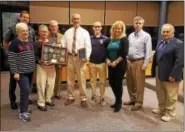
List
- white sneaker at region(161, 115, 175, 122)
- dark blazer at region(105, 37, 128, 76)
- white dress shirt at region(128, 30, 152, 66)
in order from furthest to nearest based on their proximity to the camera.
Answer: white dress shirt at region(128, 30, 152, 66) < dark blazer at region(105, 37, 128, 76) < white sneaker at region(161, 115, 175, 122)

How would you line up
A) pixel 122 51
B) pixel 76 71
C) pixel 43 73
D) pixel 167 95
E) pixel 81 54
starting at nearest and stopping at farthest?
1. pixel 167 95
2. pixel 122 51
3. pixel 43 73
4. pixel 81 54
5. pixel 76 71

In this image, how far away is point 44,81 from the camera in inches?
137

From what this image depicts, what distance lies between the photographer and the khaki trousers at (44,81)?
345 cm

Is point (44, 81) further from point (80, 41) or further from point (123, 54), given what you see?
point (123, 54)

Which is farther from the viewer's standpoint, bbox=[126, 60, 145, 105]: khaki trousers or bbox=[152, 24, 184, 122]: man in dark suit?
bbox=[126, 60, 145, 105]: khaki trousers

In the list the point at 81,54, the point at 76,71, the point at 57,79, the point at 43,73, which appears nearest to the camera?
the point at 43,73

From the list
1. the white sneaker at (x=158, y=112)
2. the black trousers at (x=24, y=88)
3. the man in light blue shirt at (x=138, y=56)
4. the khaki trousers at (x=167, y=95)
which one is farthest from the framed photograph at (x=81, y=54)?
the white sneaker at (x=158, y=112)

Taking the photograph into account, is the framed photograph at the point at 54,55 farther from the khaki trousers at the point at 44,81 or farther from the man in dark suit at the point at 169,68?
the man in dark suit at the point at 169,68

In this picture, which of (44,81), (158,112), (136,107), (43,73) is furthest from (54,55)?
(158,112)

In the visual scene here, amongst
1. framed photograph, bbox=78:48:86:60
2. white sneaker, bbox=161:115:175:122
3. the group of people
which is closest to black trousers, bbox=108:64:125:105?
the group of people

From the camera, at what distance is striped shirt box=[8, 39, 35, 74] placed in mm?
2980

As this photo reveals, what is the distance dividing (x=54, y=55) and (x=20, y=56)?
0.60m

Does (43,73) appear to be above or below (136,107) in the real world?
above

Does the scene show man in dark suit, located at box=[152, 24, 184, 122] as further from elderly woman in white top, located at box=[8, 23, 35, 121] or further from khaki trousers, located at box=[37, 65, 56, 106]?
elderly woman in white top, located at box=[8, 23, 35, 121]
